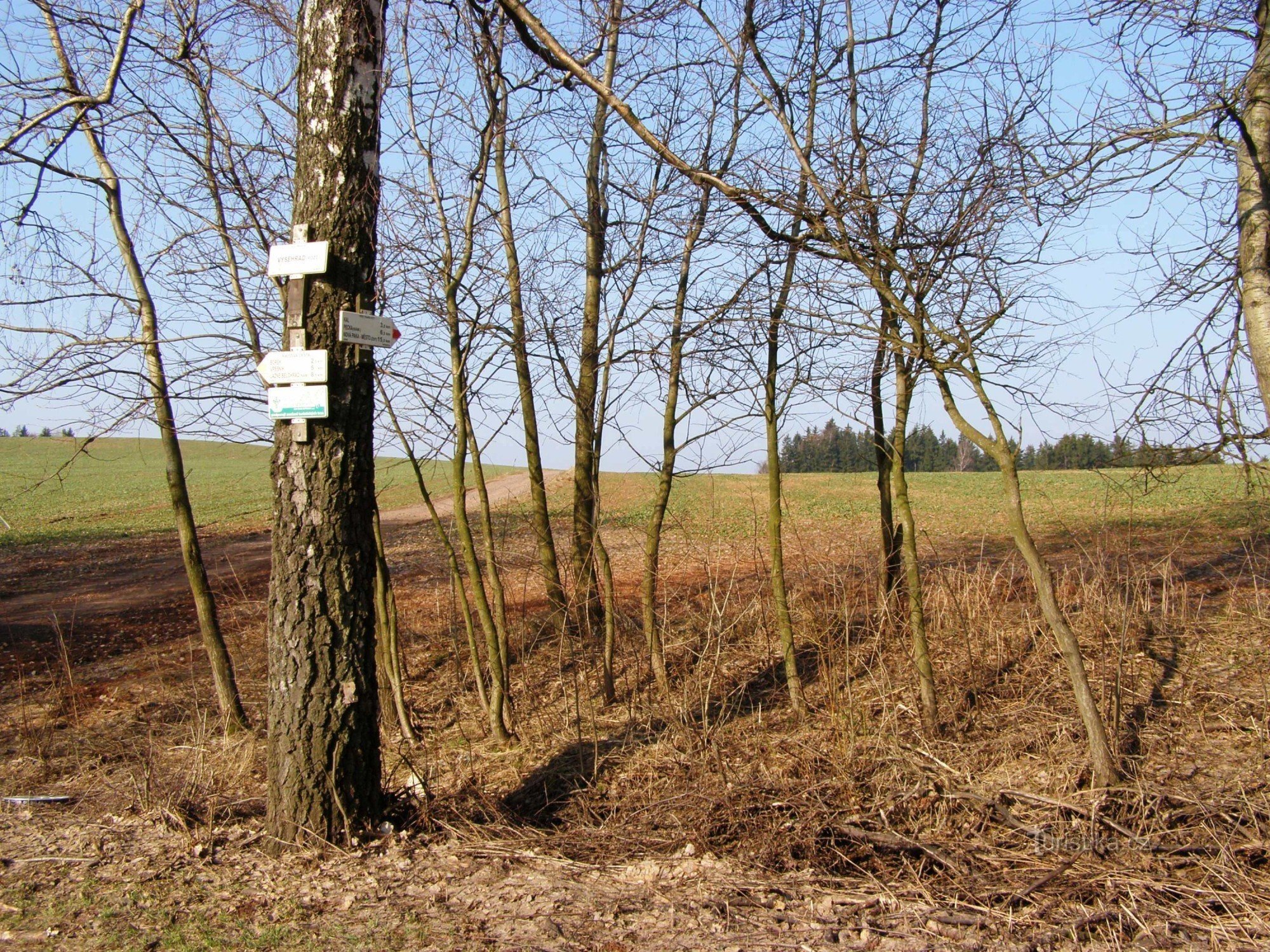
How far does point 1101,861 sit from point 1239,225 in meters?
4.62

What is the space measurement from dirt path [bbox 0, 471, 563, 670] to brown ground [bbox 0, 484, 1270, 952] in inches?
92.6

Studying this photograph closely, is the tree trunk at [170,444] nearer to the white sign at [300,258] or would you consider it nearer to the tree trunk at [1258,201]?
the white sign at [300,258]

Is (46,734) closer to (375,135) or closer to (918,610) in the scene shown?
(375,135)

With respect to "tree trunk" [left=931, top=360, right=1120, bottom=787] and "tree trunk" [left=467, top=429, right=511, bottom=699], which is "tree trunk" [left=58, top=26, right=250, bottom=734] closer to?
"tree trunk" [left=467, top=429, right=511, bottom=699]

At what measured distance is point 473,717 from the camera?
6.97 metres

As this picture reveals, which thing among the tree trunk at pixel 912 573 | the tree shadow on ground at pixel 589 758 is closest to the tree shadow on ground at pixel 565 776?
the tree shadow on ground at pixel 589 758

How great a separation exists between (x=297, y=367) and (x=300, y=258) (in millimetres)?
470

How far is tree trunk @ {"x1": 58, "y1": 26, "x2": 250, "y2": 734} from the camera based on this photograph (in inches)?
239

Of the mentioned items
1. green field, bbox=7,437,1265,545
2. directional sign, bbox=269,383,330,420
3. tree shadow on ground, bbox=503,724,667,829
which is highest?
directional sign, bbox=269,383,330,420

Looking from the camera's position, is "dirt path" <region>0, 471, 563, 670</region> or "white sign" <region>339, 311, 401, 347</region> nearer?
"white sign" <region>339, 311, 401, 347</region>

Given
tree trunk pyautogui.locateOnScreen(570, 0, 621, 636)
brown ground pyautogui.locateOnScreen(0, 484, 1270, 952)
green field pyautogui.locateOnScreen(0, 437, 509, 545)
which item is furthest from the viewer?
green field pyautogui.locateOnScreen(0, 437, 509, 545)

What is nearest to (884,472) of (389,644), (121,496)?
(389,644)

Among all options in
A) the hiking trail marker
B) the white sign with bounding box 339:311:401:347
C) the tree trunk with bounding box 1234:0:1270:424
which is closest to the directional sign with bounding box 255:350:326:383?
the hiking trail marker

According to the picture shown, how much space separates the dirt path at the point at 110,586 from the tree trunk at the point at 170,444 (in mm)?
562
